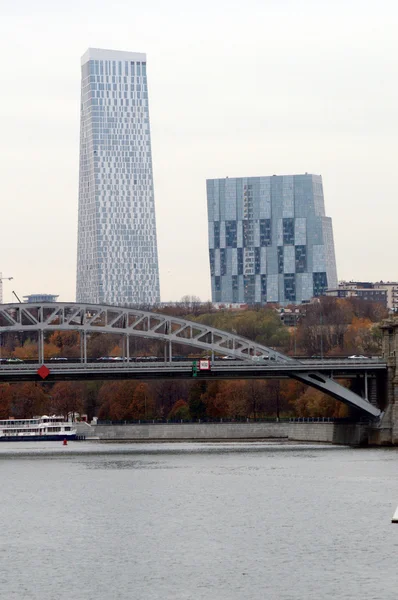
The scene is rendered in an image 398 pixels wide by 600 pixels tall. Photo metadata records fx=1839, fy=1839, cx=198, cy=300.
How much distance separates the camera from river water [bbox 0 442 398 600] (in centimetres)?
3903

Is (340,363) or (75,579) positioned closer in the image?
(75,579)

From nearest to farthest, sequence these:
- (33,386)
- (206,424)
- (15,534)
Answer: (15,534) → (206,424) → (33,386)

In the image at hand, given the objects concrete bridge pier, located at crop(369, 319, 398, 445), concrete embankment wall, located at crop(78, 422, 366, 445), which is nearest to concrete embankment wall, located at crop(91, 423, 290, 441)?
concrete embankment wall, located at crop(78, 422, 366, 445)

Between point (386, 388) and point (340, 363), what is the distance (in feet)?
11.4

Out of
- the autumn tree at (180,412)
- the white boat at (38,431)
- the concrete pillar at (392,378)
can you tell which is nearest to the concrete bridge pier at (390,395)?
the concrete pillar at (392,378)

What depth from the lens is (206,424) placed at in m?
127

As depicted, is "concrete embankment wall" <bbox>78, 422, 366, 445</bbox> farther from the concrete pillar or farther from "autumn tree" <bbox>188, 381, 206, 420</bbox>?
the concrete pillar

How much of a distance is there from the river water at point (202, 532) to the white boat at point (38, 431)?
2324 inches

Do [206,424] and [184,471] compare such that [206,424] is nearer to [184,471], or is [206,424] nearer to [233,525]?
[184,471]

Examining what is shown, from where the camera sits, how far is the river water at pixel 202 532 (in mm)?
39031

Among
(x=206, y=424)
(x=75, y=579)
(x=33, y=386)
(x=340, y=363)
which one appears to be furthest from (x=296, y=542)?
(x=33, y=386)

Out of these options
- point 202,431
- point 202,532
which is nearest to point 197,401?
point 202,431

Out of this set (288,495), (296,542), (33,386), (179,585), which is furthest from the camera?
(33,386)

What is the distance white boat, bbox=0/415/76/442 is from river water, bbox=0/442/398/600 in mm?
59018
